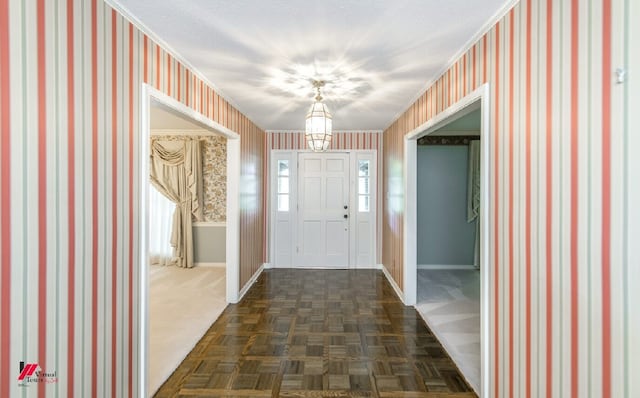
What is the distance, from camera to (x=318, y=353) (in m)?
2.90

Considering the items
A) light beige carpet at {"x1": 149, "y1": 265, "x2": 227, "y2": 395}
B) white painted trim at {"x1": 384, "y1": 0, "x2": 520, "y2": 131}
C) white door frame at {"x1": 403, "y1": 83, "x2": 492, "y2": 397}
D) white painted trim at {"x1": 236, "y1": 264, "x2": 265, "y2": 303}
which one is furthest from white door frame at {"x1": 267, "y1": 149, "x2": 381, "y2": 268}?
white painted trim at {"x1": 384, "y1": 0, "x2": 520, "y2": 131}

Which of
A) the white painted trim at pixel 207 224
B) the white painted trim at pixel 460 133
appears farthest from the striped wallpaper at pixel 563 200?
the white painted trim at pixel 207 224

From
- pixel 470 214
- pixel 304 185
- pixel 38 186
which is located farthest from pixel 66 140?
pixel 470 214

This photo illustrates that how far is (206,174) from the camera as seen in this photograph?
240 inches

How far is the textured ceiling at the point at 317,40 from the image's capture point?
1913 millimetres

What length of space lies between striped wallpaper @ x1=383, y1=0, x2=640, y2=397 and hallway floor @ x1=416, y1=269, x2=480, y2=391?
792 millimetres

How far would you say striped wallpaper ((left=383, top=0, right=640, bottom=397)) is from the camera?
1177 mm

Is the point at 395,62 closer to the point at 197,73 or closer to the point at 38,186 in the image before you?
the point at 197,73

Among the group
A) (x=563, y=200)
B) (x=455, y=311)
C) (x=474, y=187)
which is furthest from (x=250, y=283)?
(x=563, y=200)

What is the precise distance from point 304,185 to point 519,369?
4.60 m

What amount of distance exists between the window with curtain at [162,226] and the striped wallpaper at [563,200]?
5.50m

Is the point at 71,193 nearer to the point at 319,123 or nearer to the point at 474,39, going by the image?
the point at 319,123

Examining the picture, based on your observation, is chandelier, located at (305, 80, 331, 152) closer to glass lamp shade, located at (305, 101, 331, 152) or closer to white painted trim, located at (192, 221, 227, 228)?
glass lamp shade, located at (305, 101, 331, 152)

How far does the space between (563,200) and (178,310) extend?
153 inches
